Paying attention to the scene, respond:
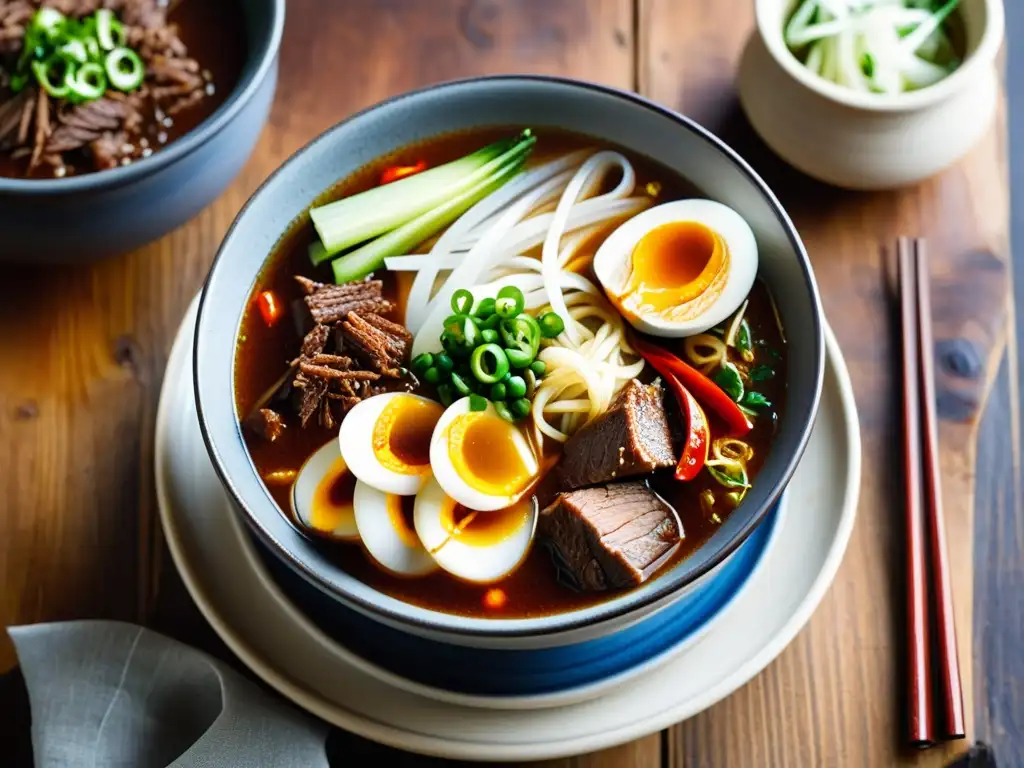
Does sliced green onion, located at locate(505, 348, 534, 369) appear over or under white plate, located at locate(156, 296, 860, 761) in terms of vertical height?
over

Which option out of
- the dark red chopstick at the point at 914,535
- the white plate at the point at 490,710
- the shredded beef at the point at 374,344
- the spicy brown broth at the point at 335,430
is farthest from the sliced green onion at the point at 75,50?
the dark red chopstick at the point at 914,535

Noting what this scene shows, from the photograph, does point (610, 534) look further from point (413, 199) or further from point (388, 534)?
point (413, 199)

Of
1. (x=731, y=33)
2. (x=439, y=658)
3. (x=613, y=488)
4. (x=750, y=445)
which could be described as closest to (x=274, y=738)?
(x=439, y=658)

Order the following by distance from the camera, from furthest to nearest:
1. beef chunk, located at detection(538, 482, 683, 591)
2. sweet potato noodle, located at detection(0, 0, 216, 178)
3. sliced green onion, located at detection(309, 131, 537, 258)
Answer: sweet potato noodle, located at detection(0, 0, 216, 178)
sliced green onion, located at detection(309, 131, 537, 258)
beef chunk, located at detection(538, 482, 683, 591)

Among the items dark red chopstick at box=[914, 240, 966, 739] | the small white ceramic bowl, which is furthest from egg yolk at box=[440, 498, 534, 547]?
the small white ceramic bowl

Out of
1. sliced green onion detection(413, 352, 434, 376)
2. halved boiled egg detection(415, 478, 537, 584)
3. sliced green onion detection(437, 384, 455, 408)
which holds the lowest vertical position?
halved boiled egg detection(415, 478, 537, 584)

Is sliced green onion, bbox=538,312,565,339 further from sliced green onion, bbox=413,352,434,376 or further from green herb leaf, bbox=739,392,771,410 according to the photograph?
green herb leaf, bbox=739,392,771,410

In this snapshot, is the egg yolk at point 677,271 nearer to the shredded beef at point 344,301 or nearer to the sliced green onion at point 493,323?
the sliced green onion at point 493,323
